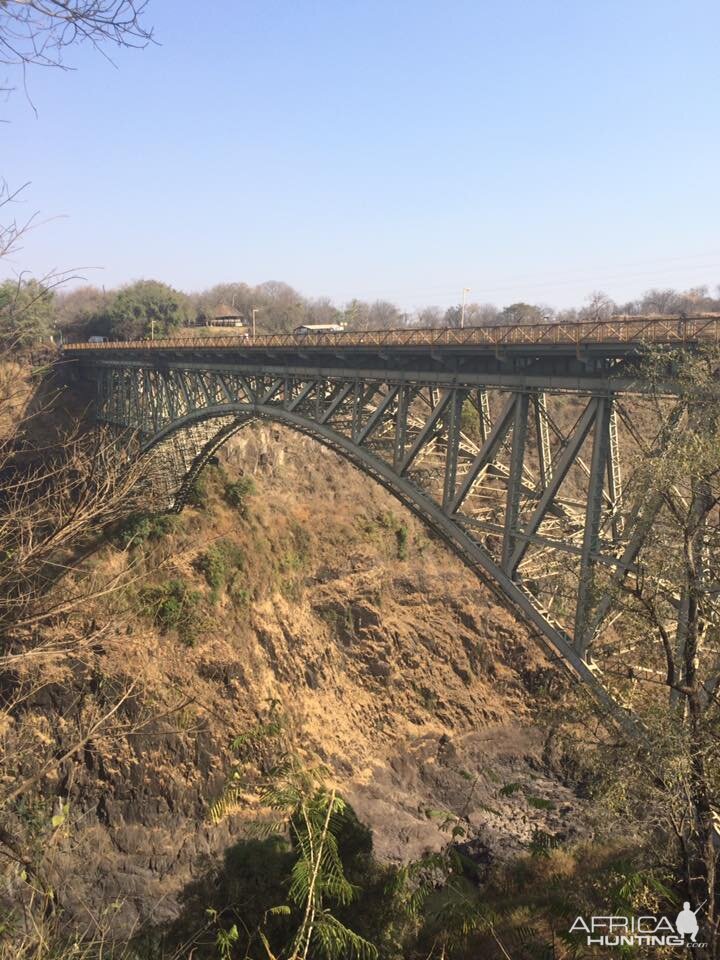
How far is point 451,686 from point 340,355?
17.4 m

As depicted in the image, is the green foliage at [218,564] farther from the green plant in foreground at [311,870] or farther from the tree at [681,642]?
the tree at [681,642]

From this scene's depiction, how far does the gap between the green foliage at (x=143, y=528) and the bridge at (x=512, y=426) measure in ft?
17.3

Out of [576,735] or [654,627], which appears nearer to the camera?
[654,627]

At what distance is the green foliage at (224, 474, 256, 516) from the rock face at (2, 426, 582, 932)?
322 millimetres

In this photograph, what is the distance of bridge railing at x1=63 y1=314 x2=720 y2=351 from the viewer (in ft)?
32.7

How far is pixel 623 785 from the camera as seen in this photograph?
23.4 ft

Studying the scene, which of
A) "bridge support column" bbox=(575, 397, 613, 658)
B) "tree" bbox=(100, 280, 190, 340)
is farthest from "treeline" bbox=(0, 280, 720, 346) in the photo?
"bridge support column" bbox=(575, 397, 613, 658)

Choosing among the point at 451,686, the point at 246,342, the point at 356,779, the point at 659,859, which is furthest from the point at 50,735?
the point at 659,859

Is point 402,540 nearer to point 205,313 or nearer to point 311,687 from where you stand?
point 311,687

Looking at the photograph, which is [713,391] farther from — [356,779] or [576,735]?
[356,779]

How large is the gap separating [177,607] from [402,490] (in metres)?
13.3

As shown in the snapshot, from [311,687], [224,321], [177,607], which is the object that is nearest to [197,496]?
[177,607]

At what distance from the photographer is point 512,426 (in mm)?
14344

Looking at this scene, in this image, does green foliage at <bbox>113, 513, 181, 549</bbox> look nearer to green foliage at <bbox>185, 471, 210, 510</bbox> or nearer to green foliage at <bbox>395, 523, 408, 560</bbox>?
green foliage at <bbox>185, 471, 210, 510</bbox>
